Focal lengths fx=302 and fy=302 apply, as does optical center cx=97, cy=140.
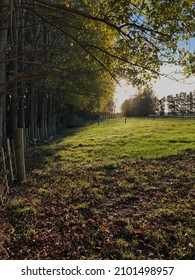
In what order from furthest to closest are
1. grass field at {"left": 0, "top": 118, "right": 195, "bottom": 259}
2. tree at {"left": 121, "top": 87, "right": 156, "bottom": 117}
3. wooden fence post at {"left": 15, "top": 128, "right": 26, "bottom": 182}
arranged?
tree at {"left": 121, "top": 87, "right": 156, "bottom": 117} < wooden fence post at {"left": 15, "top": 128, "right": 26, "bottom": 182} < grass field at {"left": 0, "top": 118, "right": 195, "bottom": 259}

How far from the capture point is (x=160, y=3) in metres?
7.19

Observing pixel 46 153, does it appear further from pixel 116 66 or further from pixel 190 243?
pixel 190 243

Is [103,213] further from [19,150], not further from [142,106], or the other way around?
[142,106]

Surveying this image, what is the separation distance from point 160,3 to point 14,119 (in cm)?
1633

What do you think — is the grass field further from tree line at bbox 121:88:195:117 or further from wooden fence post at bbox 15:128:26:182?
tree line at bbox 121:88:195:117

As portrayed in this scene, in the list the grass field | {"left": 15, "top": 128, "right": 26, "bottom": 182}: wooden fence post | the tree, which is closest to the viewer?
the grass field

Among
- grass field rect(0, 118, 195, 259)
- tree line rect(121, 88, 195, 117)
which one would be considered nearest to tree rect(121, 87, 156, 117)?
Result: tree line rect(121, 88, 195, 117)

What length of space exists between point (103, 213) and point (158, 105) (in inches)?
5356

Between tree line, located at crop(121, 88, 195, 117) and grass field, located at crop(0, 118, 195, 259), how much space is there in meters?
96.9

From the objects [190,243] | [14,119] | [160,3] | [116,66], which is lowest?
[190,243]

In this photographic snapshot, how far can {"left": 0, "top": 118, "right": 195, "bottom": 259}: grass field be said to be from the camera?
658cm


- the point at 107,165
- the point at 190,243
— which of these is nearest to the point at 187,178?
the point at 107,165

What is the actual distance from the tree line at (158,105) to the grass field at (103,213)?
96915 mm
